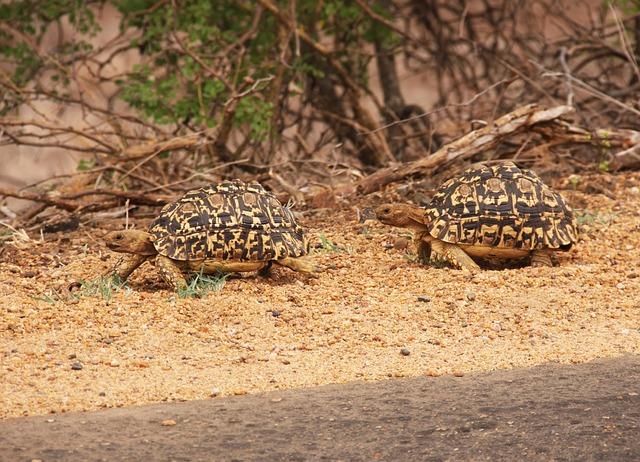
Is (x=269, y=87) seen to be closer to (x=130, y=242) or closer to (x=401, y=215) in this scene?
(x=401, y=215)

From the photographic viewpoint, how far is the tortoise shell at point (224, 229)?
623 cm

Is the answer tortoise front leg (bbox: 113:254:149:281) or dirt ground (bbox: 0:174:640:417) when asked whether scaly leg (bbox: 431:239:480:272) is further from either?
tortoise front leg (bbox: 113:254:149:281)

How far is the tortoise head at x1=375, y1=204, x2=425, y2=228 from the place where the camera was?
6820mm

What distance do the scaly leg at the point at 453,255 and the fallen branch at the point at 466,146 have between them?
65.7 inches

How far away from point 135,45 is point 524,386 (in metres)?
6.71

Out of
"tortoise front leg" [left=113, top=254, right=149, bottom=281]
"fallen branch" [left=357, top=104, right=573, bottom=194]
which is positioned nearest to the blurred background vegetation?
"fallen branch" [left=357, top=104, right=573, bottom=194]

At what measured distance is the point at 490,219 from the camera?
21.9ft

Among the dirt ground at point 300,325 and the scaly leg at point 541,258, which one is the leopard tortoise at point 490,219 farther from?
the dirt ground at point 300,325

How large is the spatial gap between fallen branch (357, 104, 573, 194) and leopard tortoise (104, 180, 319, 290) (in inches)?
82.0

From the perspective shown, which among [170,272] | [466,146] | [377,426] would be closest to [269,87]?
[466,146]

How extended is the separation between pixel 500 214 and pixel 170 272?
2.02 m

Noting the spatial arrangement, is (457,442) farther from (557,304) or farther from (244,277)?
(244,277)

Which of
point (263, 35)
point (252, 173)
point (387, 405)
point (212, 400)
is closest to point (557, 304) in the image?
point (387, 405)

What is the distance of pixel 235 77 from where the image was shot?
9.90 meters
